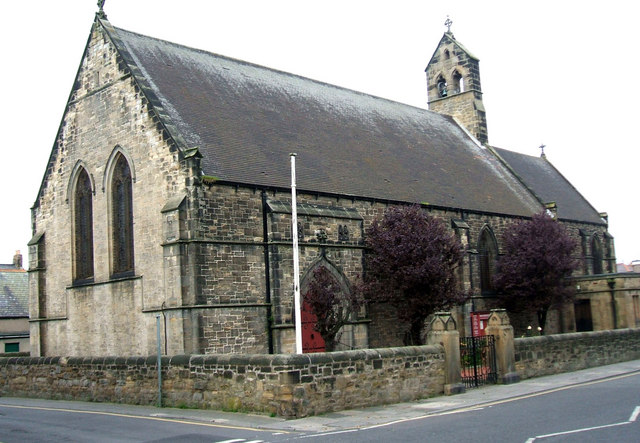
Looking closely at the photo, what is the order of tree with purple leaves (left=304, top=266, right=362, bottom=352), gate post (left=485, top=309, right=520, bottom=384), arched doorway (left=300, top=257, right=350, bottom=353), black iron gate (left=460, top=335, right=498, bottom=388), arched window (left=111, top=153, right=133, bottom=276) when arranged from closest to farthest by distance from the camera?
black iron gate (left=460, top=335, right=498, bottom=388) → gate post (left=485, top=309, right=520, bottom=384) → tree with purple leaves (left=304, top=266, right=362, bottom=352) → arched doorway (left=300, top=257, right=350, bottom=353) → arched window (left=111, top=153, right=133, bottom=276)

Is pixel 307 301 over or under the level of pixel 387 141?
under

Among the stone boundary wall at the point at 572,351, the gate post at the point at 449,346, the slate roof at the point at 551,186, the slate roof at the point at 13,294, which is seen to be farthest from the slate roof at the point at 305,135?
the slate roof at the point at 13,294

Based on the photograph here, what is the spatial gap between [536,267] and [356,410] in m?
20.7

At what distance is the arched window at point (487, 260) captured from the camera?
35906 mm

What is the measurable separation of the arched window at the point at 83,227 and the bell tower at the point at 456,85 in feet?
80.3

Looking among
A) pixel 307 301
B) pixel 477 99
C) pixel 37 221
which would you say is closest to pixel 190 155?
pixel 307 301

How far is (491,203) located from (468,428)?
24602 millimetres

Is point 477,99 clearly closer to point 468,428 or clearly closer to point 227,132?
point 227,132

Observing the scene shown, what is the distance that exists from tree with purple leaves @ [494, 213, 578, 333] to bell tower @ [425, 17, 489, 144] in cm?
998

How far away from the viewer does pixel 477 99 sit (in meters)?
45.2

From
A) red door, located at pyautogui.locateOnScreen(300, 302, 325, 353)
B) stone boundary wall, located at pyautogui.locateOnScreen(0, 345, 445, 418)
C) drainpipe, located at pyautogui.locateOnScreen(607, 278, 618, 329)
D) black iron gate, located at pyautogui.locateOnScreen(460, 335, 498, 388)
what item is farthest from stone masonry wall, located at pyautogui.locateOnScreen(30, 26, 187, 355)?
drainpipe, located at pyautogui.locateOnScreen(607, 278, 618, 329)

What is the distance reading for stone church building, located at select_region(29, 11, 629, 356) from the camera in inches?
938

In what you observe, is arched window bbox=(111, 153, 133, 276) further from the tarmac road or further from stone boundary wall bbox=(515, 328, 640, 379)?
stone boundary wall bbox=(515, 328, 640, 379)

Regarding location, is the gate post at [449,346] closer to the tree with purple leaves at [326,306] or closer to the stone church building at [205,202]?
the tree with purple leaves at [326,306]
